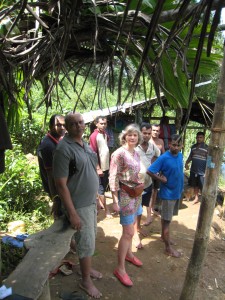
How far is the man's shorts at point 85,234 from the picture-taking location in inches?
109

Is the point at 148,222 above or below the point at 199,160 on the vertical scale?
below

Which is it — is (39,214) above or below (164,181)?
below

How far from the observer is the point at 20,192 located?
4887 mm

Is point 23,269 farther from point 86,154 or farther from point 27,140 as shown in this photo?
point 27,140

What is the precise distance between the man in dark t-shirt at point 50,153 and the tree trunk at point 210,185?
1.69 meters

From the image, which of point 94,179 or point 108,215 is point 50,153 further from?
point 108,215

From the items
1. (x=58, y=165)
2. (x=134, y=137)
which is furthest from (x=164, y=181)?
(x=58, y=165)

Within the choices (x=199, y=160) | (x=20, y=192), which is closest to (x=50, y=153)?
(x=20, y=192)

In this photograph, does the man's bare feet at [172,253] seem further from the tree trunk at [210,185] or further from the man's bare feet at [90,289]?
the tree trunk at [210,185]

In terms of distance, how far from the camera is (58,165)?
102 inches

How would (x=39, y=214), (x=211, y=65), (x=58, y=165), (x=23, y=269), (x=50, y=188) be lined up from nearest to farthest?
(x=211, y=65), (x=23, y=269), (x=58, y=165), (x=50, y=188), (x=39, y=214)

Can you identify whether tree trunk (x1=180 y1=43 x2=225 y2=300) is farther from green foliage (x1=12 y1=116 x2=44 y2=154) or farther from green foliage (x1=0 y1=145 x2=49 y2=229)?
green foliage (x1=12 y1=116 x2=44 y2=154)

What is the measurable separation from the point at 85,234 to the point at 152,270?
59.4 inches

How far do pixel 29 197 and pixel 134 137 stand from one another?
8.60 feet
